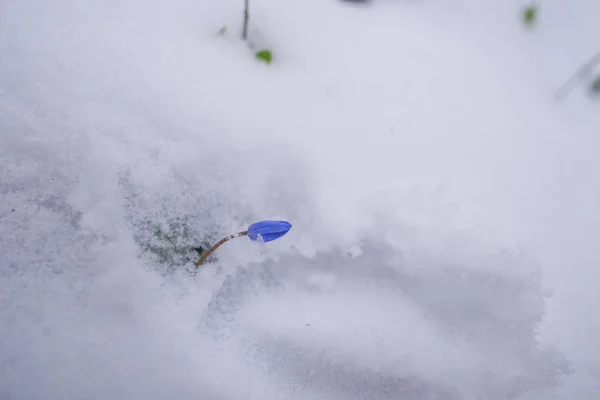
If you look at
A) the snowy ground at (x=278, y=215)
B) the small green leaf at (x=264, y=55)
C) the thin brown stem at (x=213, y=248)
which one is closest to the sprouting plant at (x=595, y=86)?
the snowy ground at (x=278, y=215)

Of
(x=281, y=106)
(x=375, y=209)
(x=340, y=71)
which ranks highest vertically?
(x=340, y=71)

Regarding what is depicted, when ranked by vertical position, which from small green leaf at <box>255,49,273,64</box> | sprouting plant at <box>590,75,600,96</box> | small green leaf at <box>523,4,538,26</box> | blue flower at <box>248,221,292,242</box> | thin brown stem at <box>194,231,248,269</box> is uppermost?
small green leaf at <box>523,4,538,26</box>

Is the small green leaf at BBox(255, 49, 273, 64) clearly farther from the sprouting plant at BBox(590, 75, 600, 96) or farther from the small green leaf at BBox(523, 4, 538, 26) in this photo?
the sprouting plant at BBox(590, 75, 600, 96)

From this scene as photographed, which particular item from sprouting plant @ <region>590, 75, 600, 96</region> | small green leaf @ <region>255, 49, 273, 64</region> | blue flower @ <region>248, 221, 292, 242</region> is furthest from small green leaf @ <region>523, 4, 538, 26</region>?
blue flower @ <region>248, 221, 292, 242</region>

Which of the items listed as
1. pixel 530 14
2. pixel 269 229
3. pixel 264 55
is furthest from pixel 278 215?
pixel 530 14

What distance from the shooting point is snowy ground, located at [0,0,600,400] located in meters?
0.87

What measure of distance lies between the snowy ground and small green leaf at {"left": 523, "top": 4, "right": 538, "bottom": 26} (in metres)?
0.32

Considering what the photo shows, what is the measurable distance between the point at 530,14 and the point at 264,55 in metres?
0.89

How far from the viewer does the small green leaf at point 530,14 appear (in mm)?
1212

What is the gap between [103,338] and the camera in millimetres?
841

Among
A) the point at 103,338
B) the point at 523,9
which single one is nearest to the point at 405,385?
the point at 103,338

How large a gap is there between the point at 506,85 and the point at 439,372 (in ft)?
2.86

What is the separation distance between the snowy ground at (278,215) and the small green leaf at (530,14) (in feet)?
1.04

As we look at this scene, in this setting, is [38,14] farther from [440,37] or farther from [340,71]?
[440,37]
